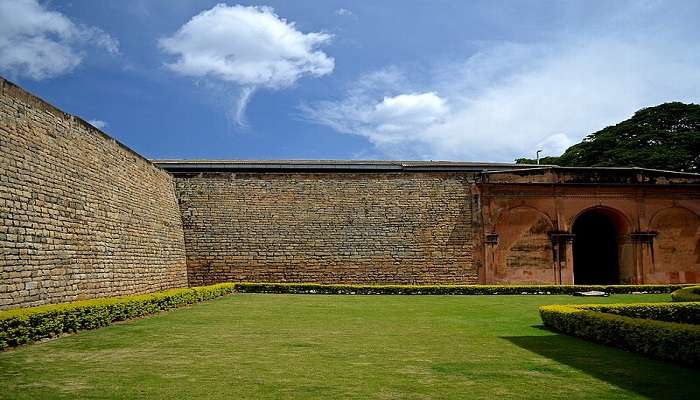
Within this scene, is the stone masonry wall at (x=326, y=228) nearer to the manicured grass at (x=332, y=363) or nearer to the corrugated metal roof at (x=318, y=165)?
the corrugated metal roof at (x=318, y=165)

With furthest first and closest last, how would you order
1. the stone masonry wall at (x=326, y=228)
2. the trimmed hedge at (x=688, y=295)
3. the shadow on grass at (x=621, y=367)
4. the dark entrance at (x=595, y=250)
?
the dark entrance at (x=595, y=250) → the stone masonry wall at (x=326, y=228) → the trimmed hedge at (x=688, y=295) → the shadow on grass at (x=621, y=367)

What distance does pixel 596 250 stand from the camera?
25969 millimetres

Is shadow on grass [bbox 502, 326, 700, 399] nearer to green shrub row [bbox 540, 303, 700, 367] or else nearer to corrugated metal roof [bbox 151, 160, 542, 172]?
green shrub row [bbox 540, 303, 700, 367]

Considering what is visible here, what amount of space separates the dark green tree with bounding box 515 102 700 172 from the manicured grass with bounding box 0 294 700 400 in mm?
31022

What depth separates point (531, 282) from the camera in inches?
874

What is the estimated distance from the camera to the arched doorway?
24.4 m

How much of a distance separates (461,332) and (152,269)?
11.7 m

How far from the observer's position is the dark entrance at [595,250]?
24.7m

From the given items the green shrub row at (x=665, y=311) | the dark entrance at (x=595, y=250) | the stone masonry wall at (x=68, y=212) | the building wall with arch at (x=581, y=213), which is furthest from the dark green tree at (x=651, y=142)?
the stone masonry wall at (x=68, y=212)

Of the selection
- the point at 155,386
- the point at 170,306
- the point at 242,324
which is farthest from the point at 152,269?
the point at 155,386

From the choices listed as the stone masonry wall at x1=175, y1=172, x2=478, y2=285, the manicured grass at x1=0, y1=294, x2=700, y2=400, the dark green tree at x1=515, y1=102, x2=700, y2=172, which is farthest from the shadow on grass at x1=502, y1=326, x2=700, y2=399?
the dark green tree at x1=515, y1=102, x2=700, y2=172

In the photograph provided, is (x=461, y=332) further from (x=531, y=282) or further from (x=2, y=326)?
(x=531, y=282)

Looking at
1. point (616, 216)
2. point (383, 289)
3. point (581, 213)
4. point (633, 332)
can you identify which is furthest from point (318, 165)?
point (633, 332)

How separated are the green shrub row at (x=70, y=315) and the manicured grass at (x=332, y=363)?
295 millimetres
